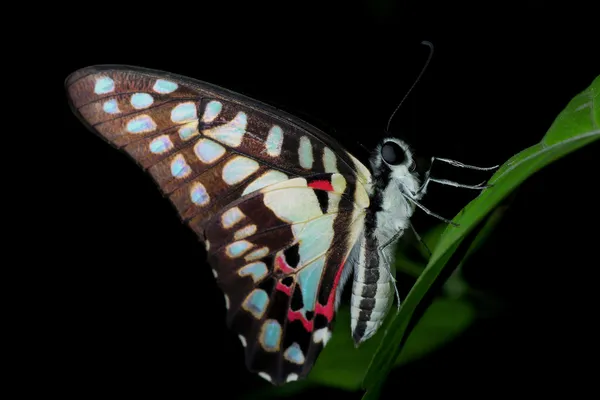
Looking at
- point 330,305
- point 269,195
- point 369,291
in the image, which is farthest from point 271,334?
point 269,195

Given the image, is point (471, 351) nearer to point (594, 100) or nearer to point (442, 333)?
point (442, 333)

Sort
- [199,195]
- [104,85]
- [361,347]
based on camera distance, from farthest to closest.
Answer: [361,347] < [199,195] < [104,85]

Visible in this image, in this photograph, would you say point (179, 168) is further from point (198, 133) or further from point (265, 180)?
point (265, 180)

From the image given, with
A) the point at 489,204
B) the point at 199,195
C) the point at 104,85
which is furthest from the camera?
the point at 199,195

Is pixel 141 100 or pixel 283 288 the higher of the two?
pixel 141 100

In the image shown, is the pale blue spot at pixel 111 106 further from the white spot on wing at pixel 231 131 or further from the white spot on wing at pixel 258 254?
the white spot on wing at pixel 258 254

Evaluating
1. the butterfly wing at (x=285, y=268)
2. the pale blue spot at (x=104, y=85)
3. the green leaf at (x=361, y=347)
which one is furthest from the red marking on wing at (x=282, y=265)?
the pale blue spot at (x=104, y=85)

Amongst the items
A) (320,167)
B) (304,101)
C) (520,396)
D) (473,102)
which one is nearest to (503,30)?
(473,102)

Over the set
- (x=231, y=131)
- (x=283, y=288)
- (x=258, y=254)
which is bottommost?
(x=283, y=288)
